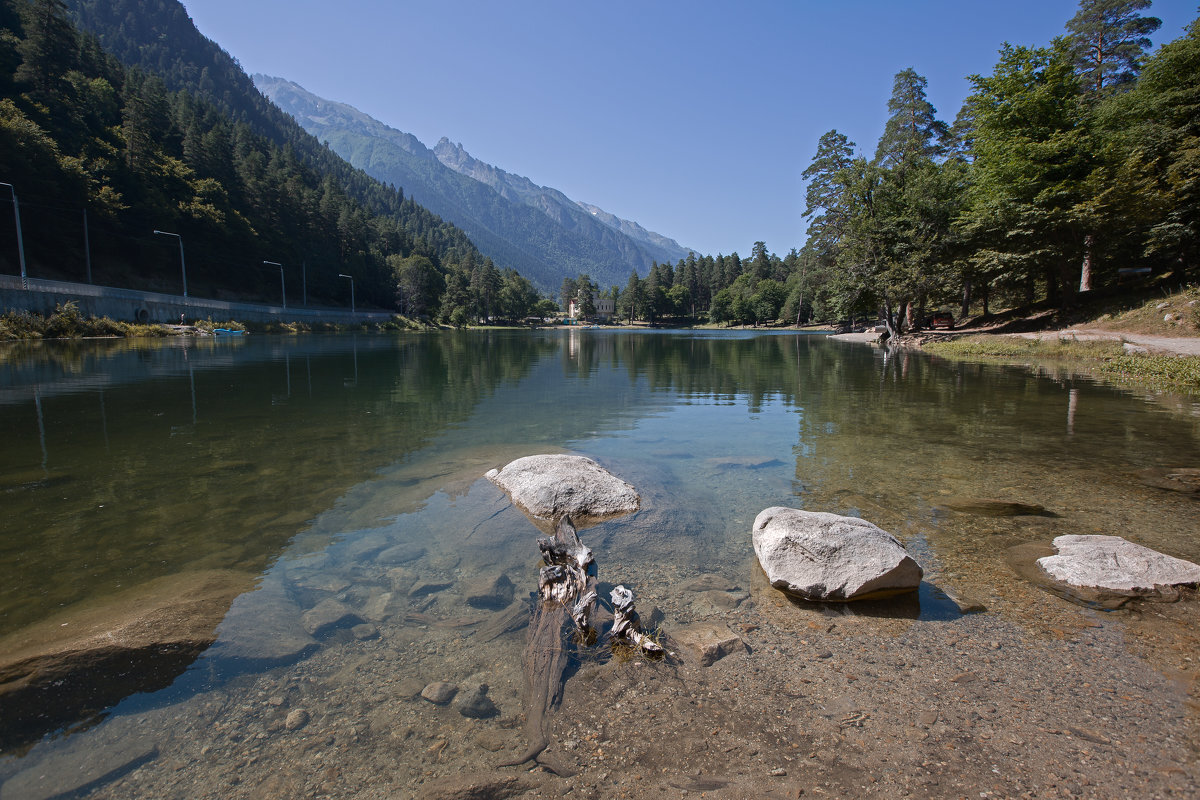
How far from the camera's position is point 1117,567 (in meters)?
5.25

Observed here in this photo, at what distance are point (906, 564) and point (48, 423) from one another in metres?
18.0

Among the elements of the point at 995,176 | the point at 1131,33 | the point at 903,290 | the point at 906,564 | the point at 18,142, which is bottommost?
the point at 906,564

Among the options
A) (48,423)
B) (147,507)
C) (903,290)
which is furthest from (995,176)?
(48,423)

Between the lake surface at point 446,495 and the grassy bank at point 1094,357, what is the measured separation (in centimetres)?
322

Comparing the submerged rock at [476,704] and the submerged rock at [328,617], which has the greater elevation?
the submerged rock at [328,617]

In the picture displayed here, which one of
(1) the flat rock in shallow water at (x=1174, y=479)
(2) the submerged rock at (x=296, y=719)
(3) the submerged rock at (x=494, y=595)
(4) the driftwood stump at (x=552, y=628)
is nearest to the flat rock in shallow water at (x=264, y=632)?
(2) the submerged rock at (x=296, y=719)

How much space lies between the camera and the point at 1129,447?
1073 centimetres

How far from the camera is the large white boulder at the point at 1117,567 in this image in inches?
198

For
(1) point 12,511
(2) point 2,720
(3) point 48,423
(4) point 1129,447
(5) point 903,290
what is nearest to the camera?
(2) point 2,720

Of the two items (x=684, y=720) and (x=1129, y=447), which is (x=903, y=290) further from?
(x=684, y=720)

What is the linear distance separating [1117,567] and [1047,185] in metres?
40.1

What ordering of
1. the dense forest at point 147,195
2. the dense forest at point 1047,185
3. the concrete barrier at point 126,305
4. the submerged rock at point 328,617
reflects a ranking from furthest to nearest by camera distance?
the dense forest at point 147,195 → the concrete barrier at point 126,305 → the dense forest at point 1047,185 → the submerged rock at point 328,617

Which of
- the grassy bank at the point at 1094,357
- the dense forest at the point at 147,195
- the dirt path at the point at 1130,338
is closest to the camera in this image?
the grassy bank at the point at 1094,357

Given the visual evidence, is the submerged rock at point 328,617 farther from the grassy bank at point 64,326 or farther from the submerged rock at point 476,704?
the grassy bank at point 64,326
